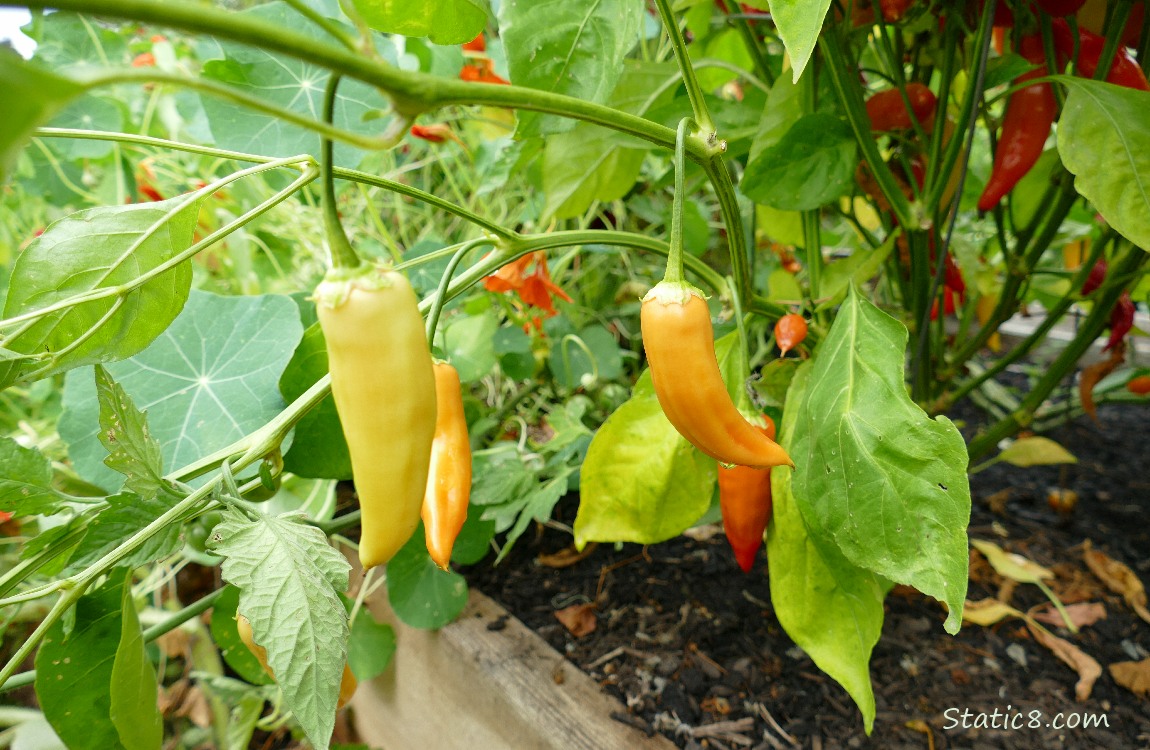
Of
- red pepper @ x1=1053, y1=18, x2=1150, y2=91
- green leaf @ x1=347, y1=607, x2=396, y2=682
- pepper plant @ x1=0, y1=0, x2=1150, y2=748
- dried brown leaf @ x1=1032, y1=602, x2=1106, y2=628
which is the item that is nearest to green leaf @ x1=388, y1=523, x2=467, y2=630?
pepper plant @ x1=0, y1=0, x2=1150, y2=748

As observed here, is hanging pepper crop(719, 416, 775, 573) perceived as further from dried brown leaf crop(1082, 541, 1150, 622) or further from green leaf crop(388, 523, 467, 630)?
dried brown leaf crop(1082, 541, 1150, 622)

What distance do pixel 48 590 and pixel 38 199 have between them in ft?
6.11

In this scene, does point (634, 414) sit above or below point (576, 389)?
above

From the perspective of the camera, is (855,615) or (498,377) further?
(498,377)

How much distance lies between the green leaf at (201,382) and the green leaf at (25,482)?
0.15m

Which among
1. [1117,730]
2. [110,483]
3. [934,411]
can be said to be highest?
[110,483]

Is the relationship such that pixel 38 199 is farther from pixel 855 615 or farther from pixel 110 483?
pixel 855 615

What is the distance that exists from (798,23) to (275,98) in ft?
2.23

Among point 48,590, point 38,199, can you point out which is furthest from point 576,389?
point 38,199

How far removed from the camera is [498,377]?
1.28 meters

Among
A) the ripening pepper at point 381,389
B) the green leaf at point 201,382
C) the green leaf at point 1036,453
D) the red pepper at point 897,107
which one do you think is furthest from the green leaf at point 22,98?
the green leaf at point 1036,453

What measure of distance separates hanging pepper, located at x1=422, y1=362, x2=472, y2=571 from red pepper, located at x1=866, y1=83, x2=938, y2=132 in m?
0.48

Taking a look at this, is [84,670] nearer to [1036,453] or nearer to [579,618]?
[579,618]

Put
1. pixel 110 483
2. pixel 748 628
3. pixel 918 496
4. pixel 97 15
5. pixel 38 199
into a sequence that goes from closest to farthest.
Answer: pixel 97 15
pixel 918 496
pixel 110 483
pixel 748 628
pixel 38 199
